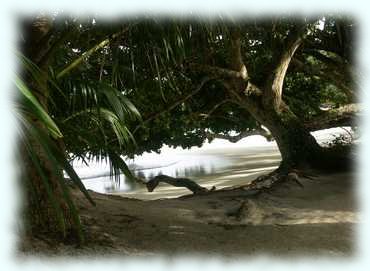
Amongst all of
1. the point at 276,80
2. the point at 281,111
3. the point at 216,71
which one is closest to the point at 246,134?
the point at 281,111

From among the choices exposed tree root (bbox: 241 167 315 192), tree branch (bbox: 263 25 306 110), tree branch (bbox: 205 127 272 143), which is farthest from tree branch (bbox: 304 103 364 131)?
tree branch (bbox: 205 127 272 143)

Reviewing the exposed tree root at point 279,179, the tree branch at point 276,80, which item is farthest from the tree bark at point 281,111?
the exposed tree root at point 279,179

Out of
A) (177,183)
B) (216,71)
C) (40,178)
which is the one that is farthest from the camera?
(177,183)

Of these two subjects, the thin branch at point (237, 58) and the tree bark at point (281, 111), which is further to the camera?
the tree bark at point (281, 111)

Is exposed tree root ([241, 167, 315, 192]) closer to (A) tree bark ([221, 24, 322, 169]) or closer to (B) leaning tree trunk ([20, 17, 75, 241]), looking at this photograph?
(A) tree bark ([221, 24, 322, 169])

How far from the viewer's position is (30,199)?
2951 millimetres

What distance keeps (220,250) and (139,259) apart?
26.5 inches

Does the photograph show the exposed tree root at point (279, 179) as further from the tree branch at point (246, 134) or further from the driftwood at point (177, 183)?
the tree branch at point (246, 134)

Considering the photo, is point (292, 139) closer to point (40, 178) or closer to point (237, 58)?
point (237, 58)

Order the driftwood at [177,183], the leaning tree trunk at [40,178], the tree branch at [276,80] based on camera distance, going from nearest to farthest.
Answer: the leaning tree trunk at [40,178]
the driftwood at [177,183]
the tree branch at [276,80]

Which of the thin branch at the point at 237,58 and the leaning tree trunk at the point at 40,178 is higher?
the thin branch at the point at 237,58

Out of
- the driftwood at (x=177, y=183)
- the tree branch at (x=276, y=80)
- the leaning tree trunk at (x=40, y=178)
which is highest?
the tree branch at (x=276, y=80)

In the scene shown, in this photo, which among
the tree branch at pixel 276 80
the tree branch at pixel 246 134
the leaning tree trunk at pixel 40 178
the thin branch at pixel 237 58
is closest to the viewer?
the leaning tree trunk at pixel 40 178

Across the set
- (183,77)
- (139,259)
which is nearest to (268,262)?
(139,259)
